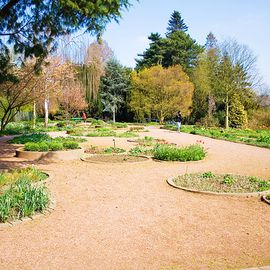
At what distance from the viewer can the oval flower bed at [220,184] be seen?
7371 mm

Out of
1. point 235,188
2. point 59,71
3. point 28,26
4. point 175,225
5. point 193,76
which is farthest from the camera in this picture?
point 193,76

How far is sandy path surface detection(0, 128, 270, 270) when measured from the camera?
4.08 meters

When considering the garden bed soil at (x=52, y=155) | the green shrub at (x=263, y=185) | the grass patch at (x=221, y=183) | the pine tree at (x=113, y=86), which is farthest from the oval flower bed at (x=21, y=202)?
the pine tree at (x=113, y=86)

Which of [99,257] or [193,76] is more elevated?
[193,76]

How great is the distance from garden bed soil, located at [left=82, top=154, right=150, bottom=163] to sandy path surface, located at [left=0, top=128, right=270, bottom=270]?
3025 mm

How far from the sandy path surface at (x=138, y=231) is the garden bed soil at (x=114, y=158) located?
3.03 meters

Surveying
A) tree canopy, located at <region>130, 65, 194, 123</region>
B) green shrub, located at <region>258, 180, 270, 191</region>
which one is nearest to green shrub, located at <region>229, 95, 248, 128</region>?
tree canopy, located at <region>130, 65, 194, 123</region>

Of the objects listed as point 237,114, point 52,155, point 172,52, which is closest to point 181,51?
point 172,52

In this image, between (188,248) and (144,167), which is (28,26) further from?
(188,248)

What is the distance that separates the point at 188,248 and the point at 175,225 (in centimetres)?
87

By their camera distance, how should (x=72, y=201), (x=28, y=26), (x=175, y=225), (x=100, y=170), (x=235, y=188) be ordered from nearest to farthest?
(x=175, y=225) → (x=72, y=201) → (x=235, y=188) → (x=28, y=26) → (x=100, y=170)

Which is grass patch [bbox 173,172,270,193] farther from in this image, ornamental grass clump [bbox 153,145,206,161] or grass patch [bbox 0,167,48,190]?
grass patch [bbox 0,167,48,190]

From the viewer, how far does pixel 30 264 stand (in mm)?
3963

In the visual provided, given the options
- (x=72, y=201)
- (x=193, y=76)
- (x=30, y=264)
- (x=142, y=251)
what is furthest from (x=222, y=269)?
(x=193, y=76)
